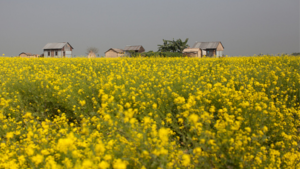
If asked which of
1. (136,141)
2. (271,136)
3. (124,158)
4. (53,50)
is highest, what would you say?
(53,50)

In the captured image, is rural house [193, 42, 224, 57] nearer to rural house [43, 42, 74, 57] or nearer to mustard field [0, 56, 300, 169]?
rural house [43, 42, 74, 57]

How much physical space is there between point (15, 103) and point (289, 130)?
4580 millimetres

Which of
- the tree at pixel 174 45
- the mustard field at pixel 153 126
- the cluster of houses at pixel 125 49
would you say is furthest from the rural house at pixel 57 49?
the mustard field at pixel 153 126

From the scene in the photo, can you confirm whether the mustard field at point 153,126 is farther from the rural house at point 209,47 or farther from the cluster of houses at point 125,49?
the rural house at point 209,47

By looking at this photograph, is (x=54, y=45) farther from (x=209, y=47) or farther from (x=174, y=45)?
(x=209, y=47)

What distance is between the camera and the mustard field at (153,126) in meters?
1.86

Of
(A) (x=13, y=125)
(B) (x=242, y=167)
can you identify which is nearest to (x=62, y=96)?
(A) (x=13, y=125)

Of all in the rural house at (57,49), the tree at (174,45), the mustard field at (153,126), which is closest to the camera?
the mustard field at (153,126)

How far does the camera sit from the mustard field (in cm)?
186

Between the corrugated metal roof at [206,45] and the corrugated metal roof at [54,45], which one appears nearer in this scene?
the corrugated metal roof at [206,45]

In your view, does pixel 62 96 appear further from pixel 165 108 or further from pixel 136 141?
pixel 136 141

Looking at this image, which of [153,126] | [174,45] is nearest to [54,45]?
[174,45]

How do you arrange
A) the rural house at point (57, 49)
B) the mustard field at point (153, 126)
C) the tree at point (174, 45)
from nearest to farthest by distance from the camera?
the mustard field at point (153, 126), the tree at point (174, 45), the rural house at point (57, 49)

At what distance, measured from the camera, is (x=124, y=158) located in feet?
5.81
